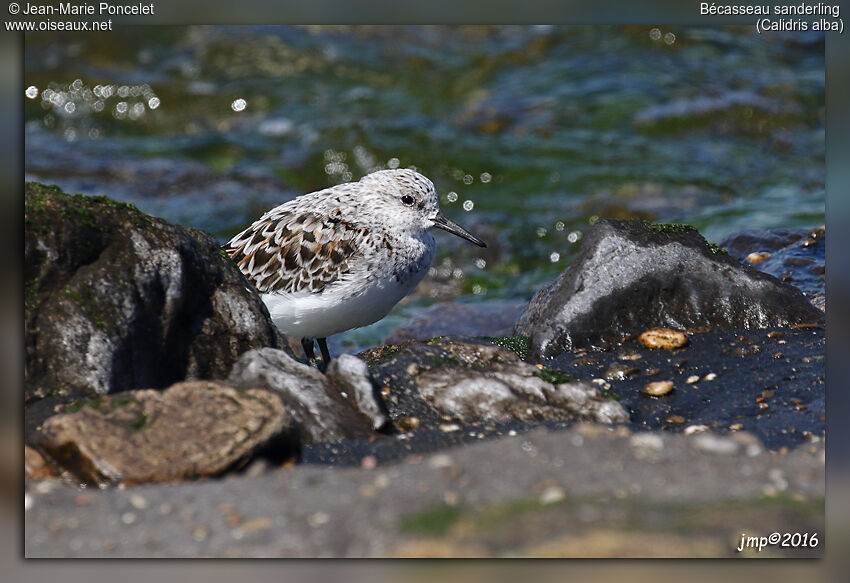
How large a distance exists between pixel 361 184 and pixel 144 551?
4401 millimetres

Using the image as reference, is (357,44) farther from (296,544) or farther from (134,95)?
(296,544)

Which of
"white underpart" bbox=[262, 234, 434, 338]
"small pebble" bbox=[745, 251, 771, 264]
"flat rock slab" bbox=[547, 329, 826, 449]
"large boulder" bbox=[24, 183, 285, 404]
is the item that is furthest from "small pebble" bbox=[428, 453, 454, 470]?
"small pebble" bbox=[745, 251, 771, 264]

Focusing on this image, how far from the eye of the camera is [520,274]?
39.1 ft

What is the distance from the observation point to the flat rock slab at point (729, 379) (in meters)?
5.18

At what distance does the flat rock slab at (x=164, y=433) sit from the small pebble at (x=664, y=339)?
2.94 metres

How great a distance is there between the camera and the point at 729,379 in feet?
19.3

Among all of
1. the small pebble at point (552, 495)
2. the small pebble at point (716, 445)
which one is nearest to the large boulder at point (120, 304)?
the small pebble at point (552, 495)

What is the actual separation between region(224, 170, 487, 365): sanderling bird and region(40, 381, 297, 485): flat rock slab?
8.25ft

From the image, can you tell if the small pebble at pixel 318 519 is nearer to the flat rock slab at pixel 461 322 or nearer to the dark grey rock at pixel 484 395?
the dark grey rock at pixel 484 395

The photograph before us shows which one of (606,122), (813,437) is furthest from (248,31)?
(813,437)

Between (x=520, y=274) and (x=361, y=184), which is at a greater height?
(x=361, y=184)

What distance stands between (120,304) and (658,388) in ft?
Answer: 10.7

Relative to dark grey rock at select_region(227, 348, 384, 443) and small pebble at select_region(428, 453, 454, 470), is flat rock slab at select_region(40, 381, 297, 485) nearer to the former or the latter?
dark grey rock at select_region(227, 348, 384, 443)

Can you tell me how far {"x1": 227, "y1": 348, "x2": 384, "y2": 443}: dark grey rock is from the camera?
494cm
